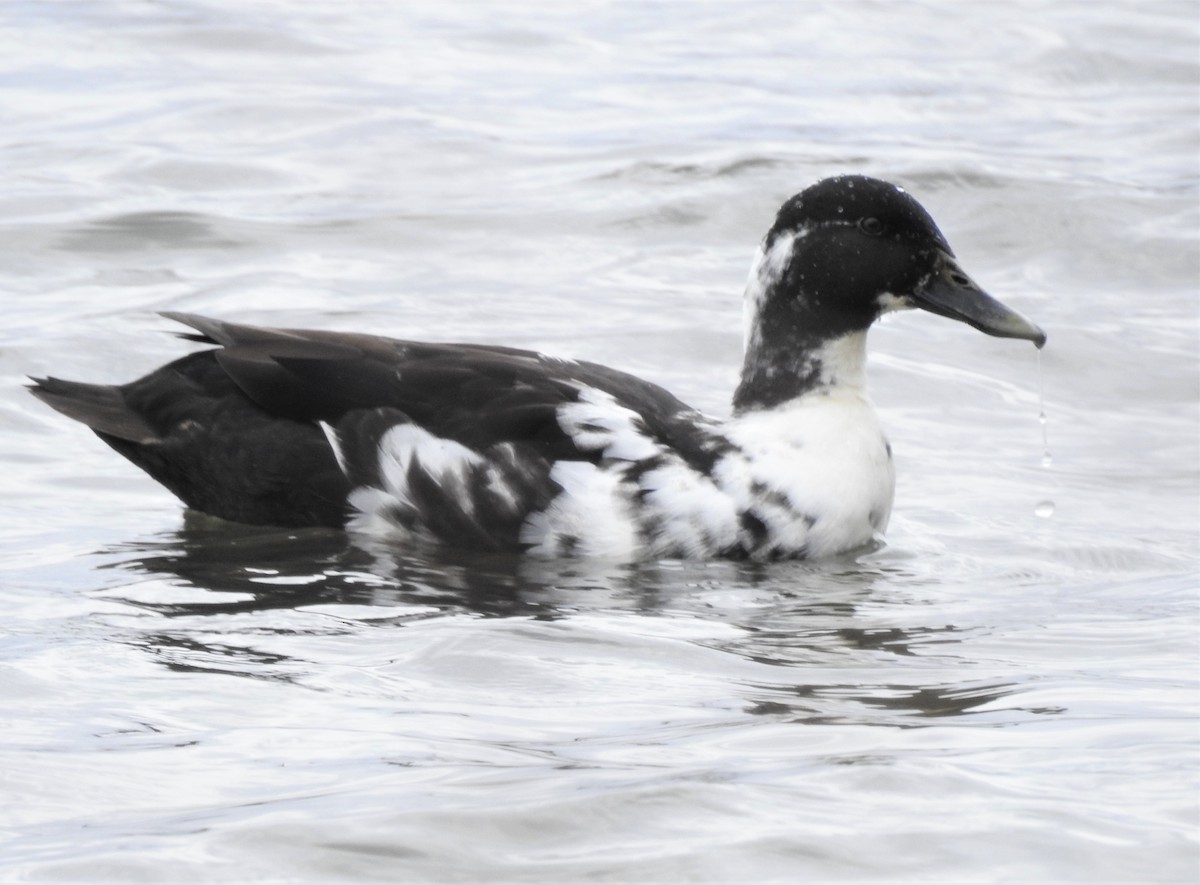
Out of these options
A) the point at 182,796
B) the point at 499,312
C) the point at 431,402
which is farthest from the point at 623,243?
the point at 182,796

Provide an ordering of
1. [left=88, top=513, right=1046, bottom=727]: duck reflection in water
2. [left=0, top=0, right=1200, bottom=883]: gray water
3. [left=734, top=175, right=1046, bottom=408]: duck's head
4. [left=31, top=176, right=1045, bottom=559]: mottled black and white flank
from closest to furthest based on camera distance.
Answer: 1. [left=0, top=0, right=1200, bottom=883]: gray water
2. [left=88, top=513, right=1046, bottom=727]: duck reflection in water
3. [left=31, top=176, right=1045, bottom=559]: mottled black and white flank
4. [left=734, top=175, right=1046, bottom=408]: duck's head

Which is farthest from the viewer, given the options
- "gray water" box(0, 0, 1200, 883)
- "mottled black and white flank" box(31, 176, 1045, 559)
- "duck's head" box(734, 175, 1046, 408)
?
"duck's head" box(734, 175, 1046, 408)

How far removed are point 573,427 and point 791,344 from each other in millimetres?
957

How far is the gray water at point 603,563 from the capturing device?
16.1 feet

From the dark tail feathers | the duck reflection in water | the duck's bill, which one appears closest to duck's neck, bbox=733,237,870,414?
the duck's bill

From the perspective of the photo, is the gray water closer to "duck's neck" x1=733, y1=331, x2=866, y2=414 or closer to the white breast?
the white breast

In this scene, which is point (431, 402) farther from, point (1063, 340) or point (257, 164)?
point (257, 164)

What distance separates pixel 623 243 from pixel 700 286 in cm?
101

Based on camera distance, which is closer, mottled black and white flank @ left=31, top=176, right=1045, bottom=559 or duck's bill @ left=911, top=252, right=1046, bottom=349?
mottled black and white flank @ left=31, top=176, right=1045, bottom=559

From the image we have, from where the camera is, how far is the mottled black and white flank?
7453mm

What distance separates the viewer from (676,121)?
16.0 m

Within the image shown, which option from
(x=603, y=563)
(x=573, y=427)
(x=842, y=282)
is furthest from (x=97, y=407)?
(x=842, y=282)

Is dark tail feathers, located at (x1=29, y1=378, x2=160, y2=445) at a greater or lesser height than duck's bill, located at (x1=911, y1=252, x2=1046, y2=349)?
lesser

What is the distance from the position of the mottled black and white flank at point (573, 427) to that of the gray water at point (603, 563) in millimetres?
169
